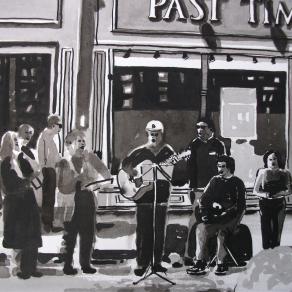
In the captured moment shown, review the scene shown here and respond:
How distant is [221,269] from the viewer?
364 centimetres

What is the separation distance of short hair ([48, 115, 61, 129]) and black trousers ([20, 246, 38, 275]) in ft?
2.95

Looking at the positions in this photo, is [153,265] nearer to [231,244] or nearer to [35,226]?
[231,244]

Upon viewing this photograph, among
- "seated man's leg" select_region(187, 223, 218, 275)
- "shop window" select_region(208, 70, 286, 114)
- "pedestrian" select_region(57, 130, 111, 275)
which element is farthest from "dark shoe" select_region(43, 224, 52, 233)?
"shop window" select_region(208, 70, 286, 114)

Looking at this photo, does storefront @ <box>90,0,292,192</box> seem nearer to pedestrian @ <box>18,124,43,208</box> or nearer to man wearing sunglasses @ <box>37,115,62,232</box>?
man wearing sunglasses @ <box>37,115,62,232</box>

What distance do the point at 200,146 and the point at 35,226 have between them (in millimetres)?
1352

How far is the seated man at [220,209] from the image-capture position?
364 centimetres

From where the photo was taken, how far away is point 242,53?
3787 millimetres

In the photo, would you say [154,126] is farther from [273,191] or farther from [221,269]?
[221,269]

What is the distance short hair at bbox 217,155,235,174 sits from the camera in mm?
3682

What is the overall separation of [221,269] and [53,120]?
Answer: 1.67 metres

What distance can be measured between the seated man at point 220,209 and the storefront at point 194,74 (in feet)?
0.40

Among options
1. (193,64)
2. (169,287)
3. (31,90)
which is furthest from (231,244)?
(31,90)

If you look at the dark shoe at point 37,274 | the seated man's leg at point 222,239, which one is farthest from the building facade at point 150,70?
the dark shoe at point 37,274

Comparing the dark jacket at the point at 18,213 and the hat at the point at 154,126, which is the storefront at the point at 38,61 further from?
the hat at the point at 154,126
